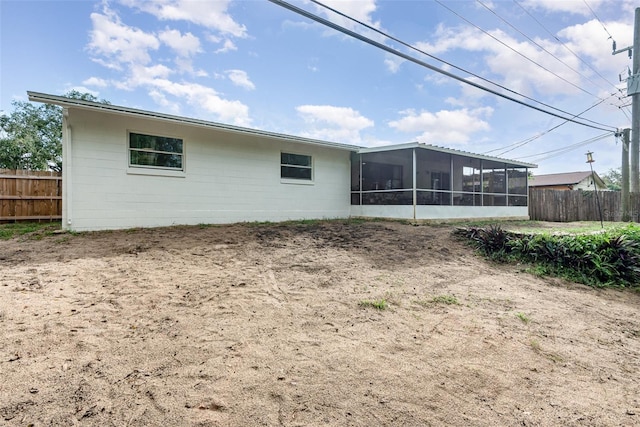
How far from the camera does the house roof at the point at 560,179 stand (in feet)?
93.5

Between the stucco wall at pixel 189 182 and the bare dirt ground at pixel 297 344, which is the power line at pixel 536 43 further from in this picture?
the bare dirt ground at pixel 297 344

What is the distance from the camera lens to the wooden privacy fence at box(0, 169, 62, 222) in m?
9.72

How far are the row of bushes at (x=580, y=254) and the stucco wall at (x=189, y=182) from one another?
21.3 ft

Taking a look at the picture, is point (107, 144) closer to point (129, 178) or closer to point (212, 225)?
point (129, 178)

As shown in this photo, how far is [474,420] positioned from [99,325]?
330 cm

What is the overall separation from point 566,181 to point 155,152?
3367cm

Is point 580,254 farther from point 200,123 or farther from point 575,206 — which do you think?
point 575,206

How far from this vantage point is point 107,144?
7809 mm

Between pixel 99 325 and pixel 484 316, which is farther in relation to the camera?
pixel 484 316

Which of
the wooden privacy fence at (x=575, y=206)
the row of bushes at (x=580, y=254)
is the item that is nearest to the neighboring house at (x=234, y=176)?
the wooden privacy fence at (x=575, y=206)

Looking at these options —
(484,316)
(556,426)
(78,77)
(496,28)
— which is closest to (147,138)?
(78,77)

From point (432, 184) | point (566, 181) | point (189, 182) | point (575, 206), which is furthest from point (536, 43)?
point (566, 181)

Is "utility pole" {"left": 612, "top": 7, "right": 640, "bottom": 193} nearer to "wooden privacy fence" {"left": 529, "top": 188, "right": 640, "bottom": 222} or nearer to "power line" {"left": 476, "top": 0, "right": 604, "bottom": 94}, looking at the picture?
"power line" {"left": 476, "top": 0, "right": 604, "bottom": 94}

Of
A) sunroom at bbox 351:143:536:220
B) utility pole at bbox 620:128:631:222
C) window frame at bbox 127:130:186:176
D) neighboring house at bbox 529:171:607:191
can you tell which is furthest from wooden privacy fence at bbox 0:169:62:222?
neighboring house at bbox 529:171:607:191
